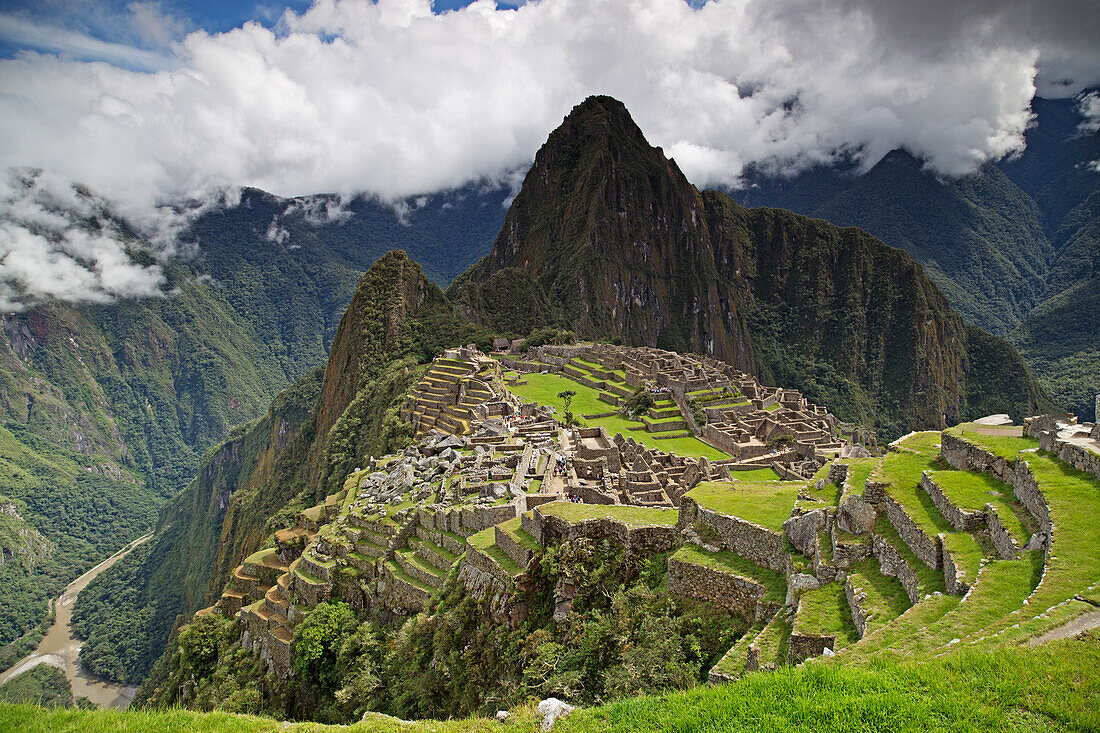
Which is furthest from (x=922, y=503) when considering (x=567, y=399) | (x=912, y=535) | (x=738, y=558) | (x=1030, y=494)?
(x=567, y=399)

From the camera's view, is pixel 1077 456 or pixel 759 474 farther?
pixel 759 474

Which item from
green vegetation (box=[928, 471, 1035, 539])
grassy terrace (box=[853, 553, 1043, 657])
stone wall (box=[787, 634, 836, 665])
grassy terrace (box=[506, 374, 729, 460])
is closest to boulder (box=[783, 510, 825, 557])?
green vegetation (box=[928, 471, 1035, 539])

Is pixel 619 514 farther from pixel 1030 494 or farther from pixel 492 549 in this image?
pixel 1030 494

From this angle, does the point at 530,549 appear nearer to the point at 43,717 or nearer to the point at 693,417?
the point at 43,717

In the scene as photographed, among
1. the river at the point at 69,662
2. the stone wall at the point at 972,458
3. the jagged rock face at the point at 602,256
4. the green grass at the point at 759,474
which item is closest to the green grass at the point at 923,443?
the stone wall at the point at 972,458

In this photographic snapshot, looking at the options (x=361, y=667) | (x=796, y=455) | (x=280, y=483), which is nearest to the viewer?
(x=361, y=667)

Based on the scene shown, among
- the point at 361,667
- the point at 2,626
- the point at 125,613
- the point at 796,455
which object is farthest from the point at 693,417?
the point at 2,626

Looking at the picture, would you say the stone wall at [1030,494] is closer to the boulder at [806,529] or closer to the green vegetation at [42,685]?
the boulder at [806,529]
